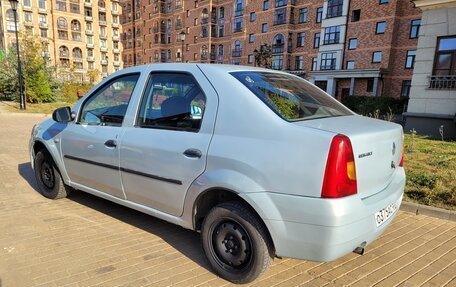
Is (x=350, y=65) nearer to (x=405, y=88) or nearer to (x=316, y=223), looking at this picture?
(x=405, y=88)

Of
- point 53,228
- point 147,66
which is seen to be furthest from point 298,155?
point 53,228

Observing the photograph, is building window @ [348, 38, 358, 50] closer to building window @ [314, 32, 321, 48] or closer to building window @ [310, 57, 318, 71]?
building window @ [314, 32, 321, 48]

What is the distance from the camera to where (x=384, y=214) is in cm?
257

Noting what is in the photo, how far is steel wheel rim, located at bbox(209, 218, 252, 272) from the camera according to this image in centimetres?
261

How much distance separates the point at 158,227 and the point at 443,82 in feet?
41.7

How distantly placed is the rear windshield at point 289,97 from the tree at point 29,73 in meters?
21.7

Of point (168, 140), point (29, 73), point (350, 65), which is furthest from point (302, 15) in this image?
point (168, 140)

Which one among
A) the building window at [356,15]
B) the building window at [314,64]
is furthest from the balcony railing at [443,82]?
the building window at [314,64]

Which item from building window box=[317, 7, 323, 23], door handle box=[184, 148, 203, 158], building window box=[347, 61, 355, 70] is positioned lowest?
door handle box=[184, 148, 203, 158]

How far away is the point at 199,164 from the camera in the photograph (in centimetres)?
269

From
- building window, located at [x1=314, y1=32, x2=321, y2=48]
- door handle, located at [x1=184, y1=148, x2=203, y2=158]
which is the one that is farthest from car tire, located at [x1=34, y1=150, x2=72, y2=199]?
building window, located at [x1=314, y1=32, x2=321, y2=48]

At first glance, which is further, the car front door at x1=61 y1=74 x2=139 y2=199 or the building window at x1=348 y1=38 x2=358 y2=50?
the building window at x1=348 y1=38 x2=358 y2=50

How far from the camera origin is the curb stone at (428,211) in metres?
4.25

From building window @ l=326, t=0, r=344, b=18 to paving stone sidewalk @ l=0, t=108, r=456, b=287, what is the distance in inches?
1547
